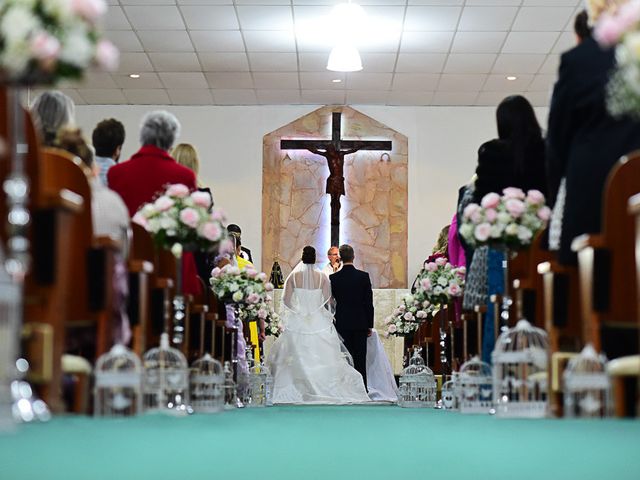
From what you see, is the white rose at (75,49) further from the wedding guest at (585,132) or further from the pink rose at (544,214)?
the pink rose at (544,214)

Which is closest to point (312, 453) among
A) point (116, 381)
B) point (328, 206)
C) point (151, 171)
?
point (116, 381)

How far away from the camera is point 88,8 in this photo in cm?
322

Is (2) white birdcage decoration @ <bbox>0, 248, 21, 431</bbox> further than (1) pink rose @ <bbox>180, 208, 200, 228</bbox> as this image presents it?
No

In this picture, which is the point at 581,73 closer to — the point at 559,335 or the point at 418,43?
the point at 559,335


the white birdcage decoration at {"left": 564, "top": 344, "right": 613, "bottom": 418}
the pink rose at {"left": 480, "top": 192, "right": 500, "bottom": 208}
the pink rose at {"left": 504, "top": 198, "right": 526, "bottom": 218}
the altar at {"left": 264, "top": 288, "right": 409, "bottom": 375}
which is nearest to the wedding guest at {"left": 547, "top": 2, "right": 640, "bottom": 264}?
the white birdcage decoration at {"left": 564, "top": 344, "right": 613, "bottom": 418}

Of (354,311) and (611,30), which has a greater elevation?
(611,30)

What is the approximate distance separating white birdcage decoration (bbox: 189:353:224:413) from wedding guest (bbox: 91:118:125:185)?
3.77ft

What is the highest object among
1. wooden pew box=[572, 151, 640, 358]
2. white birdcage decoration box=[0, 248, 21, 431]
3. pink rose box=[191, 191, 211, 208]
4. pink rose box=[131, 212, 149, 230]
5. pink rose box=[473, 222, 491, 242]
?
pink rose box=[191, 191, 211, 208]

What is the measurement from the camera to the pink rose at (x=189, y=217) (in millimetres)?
5832

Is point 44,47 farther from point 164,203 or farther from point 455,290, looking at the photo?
point 455,290

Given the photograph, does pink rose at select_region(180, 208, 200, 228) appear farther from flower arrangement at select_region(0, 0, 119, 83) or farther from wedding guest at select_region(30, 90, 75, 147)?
flower arrangement at select_region(0, 0, 119, 83)

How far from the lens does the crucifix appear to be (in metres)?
16.8

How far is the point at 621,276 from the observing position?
13.7 ft

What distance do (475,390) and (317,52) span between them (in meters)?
8.70
